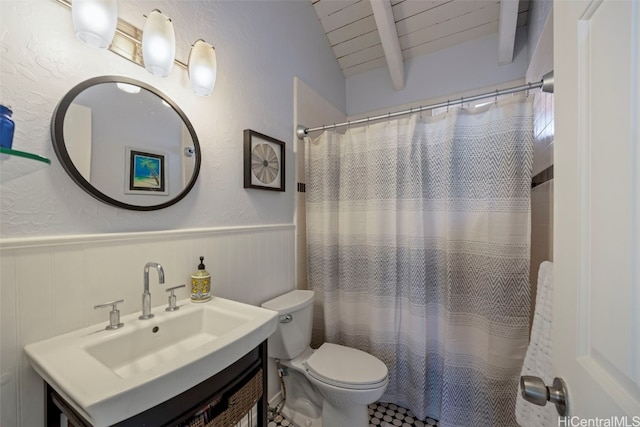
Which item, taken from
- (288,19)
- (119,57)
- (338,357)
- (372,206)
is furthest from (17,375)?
(288,19)

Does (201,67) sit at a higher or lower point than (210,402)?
higher

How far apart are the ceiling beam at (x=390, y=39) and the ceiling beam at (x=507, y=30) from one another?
2.33 feet

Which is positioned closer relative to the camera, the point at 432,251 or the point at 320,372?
the point at 320,372

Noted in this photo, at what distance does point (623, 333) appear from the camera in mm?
343

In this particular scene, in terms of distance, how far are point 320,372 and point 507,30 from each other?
8.31 ft

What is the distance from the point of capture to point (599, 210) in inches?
15.4

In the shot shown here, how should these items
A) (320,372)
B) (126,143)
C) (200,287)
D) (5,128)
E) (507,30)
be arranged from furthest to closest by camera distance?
(507,30) < (320,372) < (200,287) < (126,143) < (5,128)

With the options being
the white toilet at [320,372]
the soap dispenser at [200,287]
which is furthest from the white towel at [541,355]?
the soap dispenser at [200,287]

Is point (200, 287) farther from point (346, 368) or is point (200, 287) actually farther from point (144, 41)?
point (144, 41)

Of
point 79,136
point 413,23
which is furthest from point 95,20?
point 413,23

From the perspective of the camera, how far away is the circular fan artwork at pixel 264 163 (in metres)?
1.49

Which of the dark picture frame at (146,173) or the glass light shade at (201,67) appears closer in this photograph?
the dark picture frame at (146,173)

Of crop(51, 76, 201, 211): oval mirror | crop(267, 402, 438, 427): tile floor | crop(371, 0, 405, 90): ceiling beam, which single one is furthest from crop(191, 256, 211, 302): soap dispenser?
crop(371, 0, 405, 90): ceiling beam

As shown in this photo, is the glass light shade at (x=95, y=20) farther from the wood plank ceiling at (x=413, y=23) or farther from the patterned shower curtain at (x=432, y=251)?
the wood plank ceiling at (x=413, y=23)
